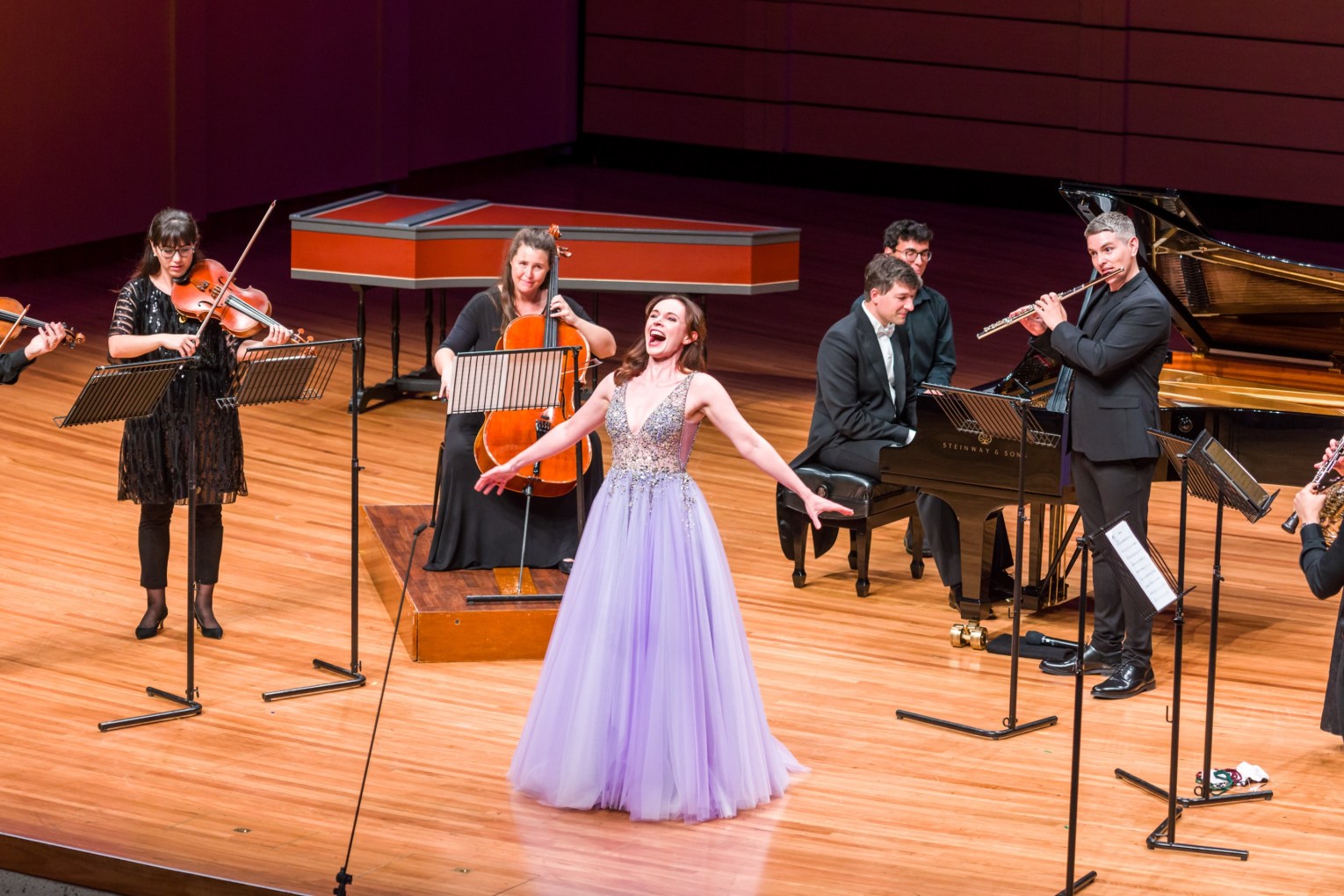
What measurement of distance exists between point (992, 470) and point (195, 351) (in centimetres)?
246

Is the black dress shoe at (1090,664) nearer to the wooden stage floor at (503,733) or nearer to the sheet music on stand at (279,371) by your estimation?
the wooden stage floor at (503,733)

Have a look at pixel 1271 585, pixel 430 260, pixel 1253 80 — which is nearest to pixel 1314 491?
pixel 1271 585

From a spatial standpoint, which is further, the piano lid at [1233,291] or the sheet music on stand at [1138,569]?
the piano lid at [1233,291]

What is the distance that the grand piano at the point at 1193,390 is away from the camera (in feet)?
19.1

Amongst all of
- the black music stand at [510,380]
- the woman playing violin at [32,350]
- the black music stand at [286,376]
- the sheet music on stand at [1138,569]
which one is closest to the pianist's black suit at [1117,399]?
the sheet music on stand at [1138,569]

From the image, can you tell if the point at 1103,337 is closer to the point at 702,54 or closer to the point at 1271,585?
the point at 1271,585

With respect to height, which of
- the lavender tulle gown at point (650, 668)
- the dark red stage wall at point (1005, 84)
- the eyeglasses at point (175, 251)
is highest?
the dark red stage wall at point (1005, 84)

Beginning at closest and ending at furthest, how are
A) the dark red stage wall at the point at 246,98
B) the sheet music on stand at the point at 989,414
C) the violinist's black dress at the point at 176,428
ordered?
the sheet music on stand at the point at 989,414 < the violinist's black dress at the point at 176,428 < the dark red stage wall at the point at 246,98

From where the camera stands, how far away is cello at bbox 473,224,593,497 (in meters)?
5.75

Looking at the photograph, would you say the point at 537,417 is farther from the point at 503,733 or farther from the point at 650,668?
the point at 650,668

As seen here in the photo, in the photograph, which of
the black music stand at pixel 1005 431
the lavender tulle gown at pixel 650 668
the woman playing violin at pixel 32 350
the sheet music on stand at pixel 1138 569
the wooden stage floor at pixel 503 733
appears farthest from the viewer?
the black music stand at pixel 1005 431

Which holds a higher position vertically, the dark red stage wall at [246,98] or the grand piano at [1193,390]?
the dark red stage wall at [246,98]

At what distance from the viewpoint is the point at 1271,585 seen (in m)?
6.65

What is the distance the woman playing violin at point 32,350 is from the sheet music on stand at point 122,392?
185mm
